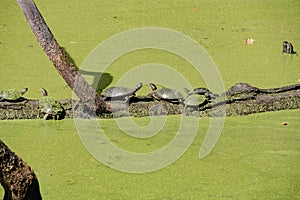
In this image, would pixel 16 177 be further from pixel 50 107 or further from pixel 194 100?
pixel 194 100

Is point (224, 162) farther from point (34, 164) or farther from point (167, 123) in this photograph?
point (34, 164)

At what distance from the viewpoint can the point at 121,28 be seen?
4270mm

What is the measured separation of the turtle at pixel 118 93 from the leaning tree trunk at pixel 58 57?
0.24ft

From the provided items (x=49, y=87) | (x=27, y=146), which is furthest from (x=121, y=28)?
(x=27, y=146)

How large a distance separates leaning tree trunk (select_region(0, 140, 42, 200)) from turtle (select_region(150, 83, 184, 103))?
4.10ft

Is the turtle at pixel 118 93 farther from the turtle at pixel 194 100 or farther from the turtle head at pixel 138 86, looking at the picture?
the turtle at pixel 194 100

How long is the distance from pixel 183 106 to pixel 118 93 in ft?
1.01

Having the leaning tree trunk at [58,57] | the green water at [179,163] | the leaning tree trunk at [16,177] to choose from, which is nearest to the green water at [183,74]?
the green water at [179,163]

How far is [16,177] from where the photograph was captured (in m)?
2.04

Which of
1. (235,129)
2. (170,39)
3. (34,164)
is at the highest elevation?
(170,39)

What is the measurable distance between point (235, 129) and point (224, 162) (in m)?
0.36

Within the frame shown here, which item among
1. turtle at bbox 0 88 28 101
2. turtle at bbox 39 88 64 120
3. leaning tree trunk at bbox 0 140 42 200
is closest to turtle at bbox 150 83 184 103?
turtle at bbox 39 88 64 120

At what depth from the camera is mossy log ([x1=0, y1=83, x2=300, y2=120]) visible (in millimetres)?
3262

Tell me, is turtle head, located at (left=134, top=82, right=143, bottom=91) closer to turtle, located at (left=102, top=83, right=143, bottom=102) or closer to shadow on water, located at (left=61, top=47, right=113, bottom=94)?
turtle, located at (left=102, top=83, right=143, bottom=102)
